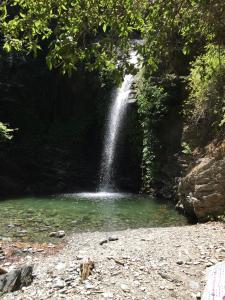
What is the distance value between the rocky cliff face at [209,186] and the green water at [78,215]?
3.22 feet

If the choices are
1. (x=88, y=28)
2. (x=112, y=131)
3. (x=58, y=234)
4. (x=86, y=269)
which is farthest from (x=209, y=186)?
(x=112, y=131)

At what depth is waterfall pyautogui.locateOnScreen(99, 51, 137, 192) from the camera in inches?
819

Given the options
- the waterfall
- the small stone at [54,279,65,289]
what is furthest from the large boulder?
the waterfall

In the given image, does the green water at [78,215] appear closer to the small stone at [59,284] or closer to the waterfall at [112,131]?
the waterfall at [112,131]

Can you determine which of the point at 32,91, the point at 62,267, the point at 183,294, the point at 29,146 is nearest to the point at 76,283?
the point at 62,267

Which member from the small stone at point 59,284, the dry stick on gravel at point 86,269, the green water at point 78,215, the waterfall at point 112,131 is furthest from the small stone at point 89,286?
the waterfall at point 112,131

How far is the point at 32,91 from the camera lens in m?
24.9

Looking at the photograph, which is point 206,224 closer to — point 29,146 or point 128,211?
point 128,211

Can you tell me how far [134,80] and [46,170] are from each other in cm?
723

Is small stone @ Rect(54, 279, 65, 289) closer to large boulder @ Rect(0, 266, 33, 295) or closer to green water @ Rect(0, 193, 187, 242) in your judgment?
large boulder @ Rect(0, 266, 33, 295)

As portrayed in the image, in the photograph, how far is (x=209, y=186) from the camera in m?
Result: 10.6

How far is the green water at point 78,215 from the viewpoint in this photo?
35.6ft

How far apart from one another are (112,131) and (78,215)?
9.78 m

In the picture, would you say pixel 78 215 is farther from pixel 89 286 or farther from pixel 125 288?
pixel 125 288
